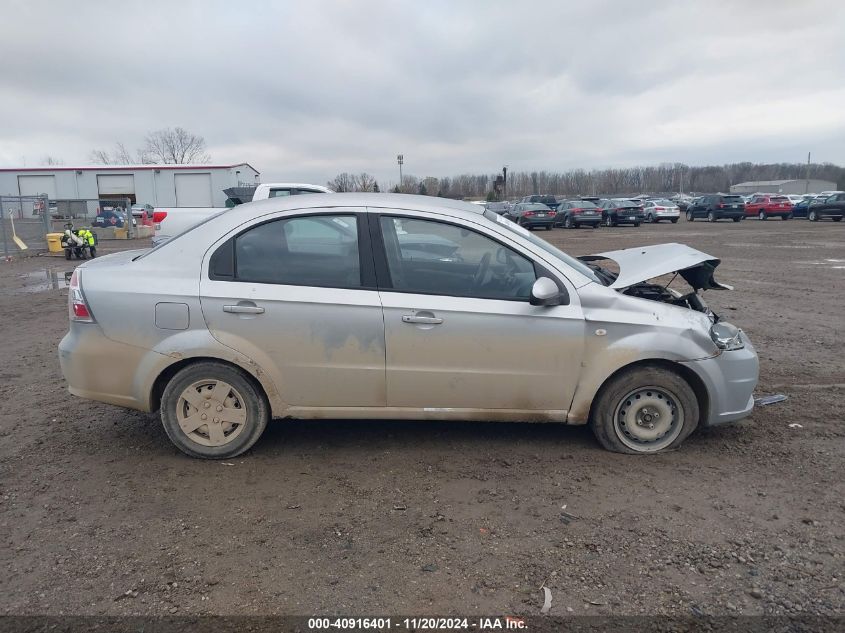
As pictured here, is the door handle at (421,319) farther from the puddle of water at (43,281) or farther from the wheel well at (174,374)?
the puddle of water at (43,281)

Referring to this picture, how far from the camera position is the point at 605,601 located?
278 cm

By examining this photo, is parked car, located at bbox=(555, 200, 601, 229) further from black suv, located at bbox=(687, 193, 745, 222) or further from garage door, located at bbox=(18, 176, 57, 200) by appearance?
garage door, located at bbox=(18, 176, 57, 200)

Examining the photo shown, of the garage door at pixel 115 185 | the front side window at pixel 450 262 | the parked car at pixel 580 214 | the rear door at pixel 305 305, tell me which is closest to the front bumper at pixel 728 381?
the front side window at pixel 450 262

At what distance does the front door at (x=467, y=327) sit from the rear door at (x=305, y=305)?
0.46 feet

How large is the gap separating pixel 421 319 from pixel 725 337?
2.04 meters

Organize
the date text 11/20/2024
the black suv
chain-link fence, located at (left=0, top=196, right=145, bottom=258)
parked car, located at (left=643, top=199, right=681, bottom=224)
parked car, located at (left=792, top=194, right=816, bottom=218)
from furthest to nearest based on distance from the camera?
parked car, located at (left=643, top=199, right=681, bottom=224)
parked car, located at (left=792, top=194, right=816, bottom=218)
the black suv
chain-link fence, located at (left=0, top=196, right=145, bottom=258)
the date text 11/20/2024

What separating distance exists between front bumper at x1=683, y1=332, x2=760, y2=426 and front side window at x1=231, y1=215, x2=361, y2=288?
2344mm

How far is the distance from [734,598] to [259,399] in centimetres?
292

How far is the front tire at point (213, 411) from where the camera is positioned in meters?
4.11

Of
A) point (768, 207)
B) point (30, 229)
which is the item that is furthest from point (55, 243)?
point (768, 207)

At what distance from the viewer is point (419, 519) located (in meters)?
3.47

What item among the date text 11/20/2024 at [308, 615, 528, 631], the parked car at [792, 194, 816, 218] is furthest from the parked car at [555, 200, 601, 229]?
the date text 11/20/2024 at [308, 615, 528, 631]

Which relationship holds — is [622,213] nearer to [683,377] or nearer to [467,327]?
[683,377]

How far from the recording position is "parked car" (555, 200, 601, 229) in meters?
34.8
